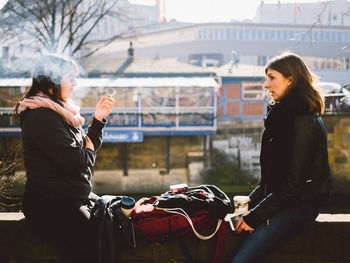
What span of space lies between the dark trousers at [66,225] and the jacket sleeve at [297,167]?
932 mm

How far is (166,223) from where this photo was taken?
2.12 m

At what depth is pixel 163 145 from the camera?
56.5 feet

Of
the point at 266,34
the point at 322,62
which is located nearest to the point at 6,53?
the point at 266,34

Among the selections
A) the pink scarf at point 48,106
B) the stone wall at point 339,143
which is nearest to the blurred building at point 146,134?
the stone wall at point 339,143

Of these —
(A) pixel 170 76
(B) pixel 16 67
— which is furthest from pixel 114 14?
(B) pixel 16 67

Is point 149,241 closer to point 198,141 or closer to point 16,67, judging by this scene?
point 198,141

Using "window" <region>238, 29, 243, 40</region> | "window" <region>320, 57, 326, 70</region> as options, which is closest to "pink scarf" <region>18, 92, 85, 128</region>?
"window" <region>238, 29, 243, 40</region>

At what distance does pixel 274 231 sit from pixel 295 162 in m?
0.40

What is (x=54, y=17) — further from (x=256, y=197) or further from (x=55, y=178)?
(x=256, y=197)

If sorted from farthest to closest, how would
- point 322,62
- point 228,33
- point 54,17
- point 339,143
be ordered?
1. point 228,33
2. point 322,62
3. point 54,17
4. point 339,143

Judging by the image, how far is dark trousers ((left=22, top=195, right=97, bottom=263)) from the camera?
1.98 meters

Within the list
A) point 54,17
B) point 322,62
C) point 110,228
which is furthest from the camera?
point 322,62

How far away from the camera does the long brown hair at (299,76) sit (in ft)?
6.87

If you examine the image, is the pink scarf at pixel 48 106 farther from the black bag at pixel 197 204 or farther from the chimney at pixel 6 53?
the chimney at pixel 6 53
